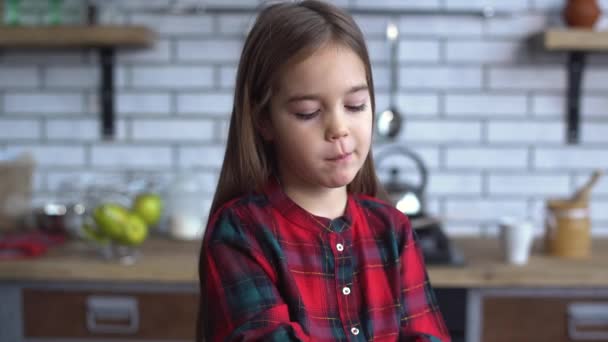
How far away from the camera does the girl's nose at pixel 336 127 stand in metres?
0.90

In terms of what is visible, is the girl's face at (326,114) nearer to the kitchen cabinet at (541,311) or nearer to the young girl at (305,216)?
the young girl at (305,216)

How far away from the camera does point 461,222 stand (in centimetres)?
237

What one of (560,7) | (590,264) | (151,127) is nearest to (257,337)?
(590,264)

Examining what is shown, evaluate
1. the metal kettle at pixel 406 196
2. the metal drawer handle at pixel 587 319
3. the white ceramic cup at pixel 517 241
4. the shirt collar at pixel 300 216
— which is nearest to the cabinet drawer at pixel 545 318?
the metal drawer handle at pixel 587 319

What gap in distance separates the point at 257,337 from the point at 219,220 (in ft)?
0.62

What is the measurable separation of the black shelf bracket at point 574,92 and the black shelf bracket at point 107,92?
156 cm

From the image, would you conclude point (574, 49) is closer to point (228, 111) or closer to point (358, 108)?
point (228, 111)

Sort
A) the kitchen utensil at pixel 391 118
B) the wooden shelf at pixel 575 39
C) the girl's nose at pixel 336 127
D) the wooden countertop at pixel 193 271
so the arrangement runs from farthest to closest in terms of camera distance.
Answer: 1. the kitchen utensil at pixel 391 118
2. the wooden shelf at pixel 575 39
3. the wooden countertop at pixel 193 271
4. the girl's nose at pixel 336 127

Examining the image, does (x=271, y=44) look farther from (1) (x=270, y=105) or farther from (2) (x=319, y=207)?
(2) (x=319, y=207)

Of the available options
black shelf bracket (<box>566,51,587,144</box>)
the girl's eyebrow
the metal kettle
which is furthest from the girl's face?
black shelf bracket (<box>566,51,587,144</box>)

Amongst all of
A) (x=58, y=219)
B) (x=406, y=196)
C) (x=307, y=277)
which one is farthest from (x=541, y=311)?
(x=58, y=219)

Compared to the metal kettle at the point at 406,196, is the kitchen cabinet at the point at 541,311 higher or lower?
lower

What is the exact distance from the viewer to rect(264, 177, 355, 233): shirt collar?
39.8 inches

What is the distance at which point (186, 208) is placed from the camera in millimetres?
2197
